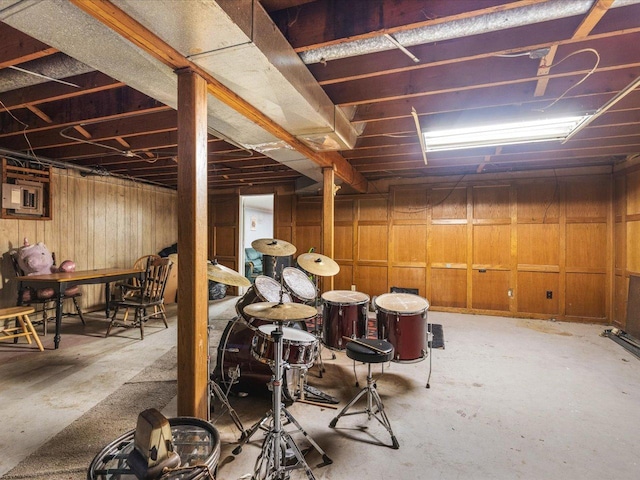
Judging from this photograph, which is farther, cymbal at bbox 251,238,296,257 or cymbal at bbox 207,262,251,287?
cymbal at bbox 251,238,296,257

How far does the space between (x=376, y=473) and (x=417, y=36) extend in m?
2.36

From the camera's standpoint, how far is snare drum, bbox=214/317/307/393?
2.39 meters

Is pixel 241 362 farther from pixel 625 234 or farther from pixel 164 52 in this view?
pixel 625 234

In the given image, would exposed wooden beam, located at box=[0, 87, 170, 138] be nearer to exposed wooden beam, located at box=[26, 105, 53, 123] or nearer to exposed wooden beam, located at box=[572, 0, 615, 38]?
exposed wooden beam, located at box=[26, 105, 53, 123]

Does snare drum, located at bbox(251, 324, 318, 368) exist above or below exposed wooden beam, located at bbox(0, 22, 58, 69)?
below

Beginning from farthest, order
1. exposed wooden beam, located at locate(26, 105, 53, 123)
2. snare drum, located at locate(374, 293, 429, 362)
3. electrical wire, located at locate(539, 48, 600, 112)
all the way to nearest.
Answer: exposed wooden beam, located at locate(26, 105, 53, 123), snare drum, located at locate(374, 293, 429, 362), electrical wire, located at locate(539, 48, 600, 112)

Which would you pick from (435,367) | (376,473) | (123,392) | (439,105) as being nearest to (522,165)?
(439,105)

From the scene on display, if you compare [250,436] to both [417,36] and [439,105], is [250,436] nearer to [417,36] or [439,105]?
[417,36]

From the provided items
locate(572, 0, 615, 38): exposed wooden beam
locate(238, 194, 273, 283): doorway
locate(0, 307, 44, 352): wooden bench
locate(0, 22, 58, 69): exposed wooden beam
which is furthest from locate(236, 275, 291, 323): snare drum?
locate(238, 194, 273, 283): doorway

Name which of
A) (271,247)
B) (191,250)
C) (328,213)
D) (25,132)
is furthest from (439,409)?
(25,132)

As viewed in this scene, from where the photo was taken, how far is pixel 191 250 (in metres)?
1.56

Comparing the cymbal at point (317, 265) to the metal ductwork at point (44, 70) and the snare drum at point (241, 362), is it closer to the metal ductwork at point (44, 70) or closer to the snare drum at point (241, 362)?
the snare drum at point (241, 362)

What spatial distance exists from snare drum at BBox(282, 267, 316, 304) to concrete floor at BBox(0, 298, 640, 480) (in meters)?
0.76

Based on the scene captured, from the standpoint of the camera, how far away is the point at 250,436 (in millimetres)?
1975
